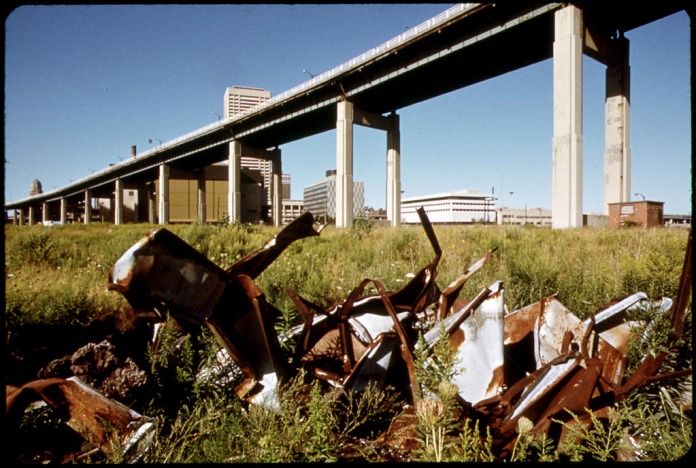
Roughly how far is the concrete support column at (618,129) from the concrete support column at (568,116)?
4.68 meters

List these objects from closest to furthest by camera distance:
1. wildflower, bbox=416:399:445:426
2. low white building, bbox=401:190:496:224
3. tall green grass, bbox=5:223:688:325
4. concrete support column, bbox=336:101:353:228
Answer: wildflower, bbox=416:399:445:426 < tall green grass, bbox=5:223:688:325 < concrete support column, bbox=336:101:353:228 < low white building, bbox=401:190:496:224

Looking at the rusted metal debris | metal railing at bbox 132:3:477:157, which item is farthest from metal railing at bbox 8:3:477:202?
the rusted metal debris

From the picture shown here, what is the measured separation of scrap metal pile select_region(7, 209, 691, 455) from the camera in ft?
4.25

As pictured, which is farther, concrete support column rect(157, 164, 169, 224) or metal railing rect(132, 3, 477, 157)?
concrete support column rect(157, 164, 169, 224)

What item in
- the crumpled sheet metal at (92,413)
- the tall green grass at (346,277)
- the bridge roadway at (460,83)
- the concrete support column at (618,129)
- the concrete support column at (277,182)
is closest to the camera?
the crumpled sheet metal at (92,413)

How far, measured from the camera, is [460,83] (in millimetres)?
25828

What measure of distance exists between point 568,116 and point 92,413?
69.7 feet

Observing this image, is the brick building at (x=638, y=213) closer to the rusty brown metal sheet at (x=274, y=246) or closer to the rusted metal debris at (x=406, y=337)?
the rusted metal debris at (x=406, y=337)

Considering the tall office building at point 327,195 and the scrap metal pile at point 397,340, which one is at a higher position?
the tall office building at point 327,195

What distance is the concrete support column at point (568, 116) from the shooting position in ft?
56.2

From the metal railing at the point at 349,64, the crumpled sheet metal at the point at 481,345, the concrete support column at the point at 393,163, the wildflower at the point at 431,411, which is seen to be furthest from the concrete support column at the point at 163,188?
the wildflower at the point at 431,411

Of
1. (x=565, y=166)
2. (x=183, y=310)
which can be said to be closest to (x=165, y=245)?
(x=183, y=310)

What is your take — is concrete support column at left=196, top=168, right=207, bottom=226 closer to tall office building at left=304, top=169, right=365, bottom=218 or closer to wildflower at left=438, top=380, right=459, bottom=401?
wildflower at left=438, top=380, right=459, bottom=401

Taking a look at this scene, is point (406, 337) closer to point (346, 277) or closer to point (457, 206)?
point (346, 277)
